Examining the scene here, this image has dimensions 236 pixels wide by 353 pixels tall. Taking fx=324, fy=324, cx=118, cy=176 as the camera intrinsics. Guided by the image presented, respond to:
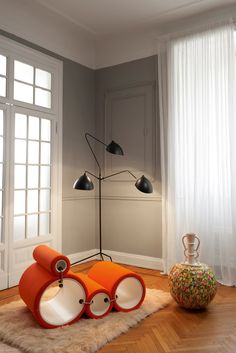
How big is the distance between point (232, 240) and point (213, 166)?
2.60 feet

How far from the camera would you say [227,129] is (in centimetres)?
338

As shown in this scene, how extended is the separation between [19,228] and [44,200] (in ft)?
1.50

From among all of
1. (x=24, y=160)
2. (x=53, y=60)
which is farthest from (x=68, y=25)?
(x=24, y=160)

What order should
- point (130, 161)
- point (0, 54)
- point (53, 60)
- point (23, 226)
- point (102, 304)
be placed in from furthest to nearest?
point (130, 161)
point (53, 60)
point (23, 226)
point (0, 54)
point (102, 304)

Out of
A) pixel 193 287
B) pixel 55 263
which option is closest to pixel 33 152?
pixel 55 263

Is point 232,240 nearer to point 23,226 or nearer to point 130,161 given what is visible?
point 130,161

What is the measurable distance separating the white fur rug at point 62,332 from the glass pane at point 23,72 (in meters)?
2.32

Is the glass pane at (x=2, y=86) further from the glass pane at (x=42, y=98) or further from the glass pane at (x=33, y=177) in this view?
the glass pane at (x=33, y=177)

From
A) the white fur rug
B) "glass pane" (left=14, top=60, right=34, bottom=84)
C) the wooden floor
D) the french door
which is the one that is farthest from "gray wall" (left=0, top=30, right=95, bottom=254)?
the white fur rug

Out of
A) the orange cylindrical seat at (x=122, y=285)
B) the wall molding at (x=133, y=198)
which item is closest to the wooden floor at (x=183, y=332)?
the orange cylindrical seat at (x=122, y=285)

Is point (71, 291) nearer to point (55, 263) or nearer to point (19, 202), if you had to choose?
point (55, 263)

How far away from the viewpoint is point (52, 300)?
8.61 ft

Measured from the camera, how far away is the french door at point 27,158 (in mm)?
3332

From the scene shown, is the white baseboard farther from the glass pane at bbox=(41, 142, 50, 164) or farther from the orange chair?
the orange chair
